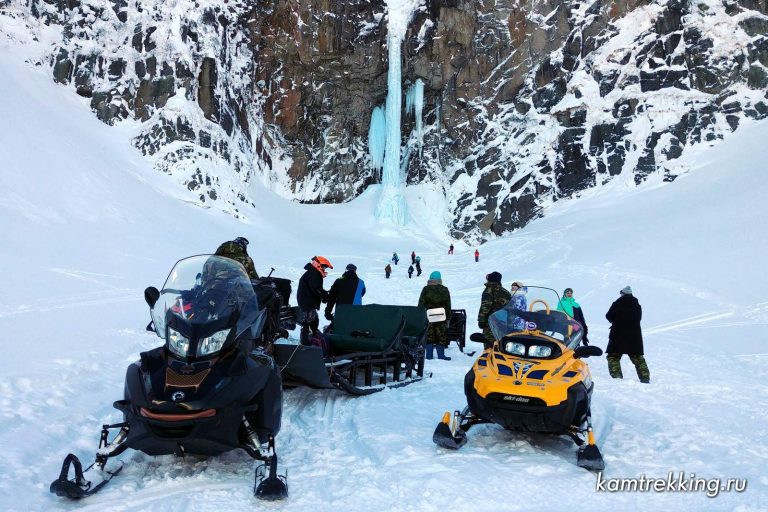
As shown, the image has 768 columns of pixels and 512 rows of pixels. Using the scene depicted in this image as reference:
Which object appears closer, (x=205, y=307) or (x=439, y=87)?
(x=205, y=307)

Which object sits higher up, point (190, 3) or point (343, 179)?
point (190, 3)

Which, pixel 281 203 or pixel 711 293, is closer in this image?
pixel 711 293

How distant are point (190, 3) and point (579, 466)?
46536 millimetres

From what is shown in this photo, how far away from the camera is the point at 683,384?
7.36 meters

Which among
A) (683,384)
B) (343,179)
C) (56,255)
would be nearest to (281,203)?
(343,179)

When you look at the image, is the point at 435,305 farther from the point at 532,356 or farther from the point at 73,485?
the point at 73,485

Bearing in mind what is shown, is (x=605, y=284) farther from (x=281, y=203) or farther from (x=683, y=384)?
(x=281, y=203)

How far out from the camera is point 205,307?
3.69 metres

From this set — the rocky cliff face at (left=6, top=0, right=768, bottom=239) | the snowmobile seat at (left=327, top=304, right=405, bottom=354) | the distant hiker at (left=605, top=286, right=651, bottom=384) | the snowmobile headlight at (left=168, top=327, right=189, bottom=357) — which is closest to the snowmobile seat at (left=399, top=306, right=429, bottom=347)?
the snowmobile seat at (left=327, top=304, right=405, bottom=354)

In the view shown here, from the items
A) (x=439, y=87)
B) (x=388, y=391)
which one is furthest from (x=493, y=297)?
(x=439, y=87)

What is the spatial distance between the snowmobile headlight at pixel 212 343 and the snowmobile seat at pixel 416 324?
13.9ft

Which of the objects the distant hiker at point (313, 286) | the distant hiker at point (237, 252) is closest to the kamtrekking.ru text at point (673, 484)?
the distant hiker at point (237, 252)

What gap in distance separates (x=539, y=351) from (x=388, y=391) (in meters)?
2.42

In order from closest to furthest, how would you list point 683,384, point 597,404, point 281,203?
point 597,404, point 683,384, point 281,203
